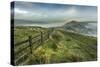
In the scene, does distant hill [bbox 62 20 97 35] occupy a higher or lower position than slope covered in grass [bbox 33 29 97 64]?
higher

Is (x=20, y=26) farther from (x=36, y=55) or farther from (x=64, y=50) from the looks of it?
(x=64, y=50)

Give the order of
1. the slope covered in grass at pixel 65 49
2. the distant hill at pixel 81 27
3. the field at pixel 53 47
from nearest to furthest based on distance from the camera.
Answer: the field at pixel 53 47
the slope covered in grass at pixel 65 49
the distant hill at pixel 81 27

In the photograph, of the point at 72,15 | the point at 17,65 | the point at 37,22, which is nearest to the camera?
the point at 17,65

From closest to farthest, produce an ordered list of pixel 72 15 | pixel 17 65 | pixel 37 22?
pixel 17 65, pixel 37 22, pixel 72 15

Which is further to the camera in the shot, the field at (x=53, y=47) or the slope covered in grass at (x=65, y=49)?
the slope covered in grass at (x=65, y=49)

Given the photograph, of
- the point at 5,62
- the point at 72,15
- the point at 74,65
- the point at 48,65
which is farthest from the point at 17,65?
the point at 72,15

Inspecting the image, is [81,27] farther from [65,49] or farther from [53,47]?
[53,47]

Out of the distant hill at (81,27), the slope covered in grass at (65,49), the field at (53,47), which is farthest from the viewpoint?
the distant hill at (81,27)


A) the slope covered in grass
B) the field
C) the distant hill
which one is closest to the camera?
the field

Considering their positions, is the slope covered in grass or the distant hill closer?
the slope covered in grass
